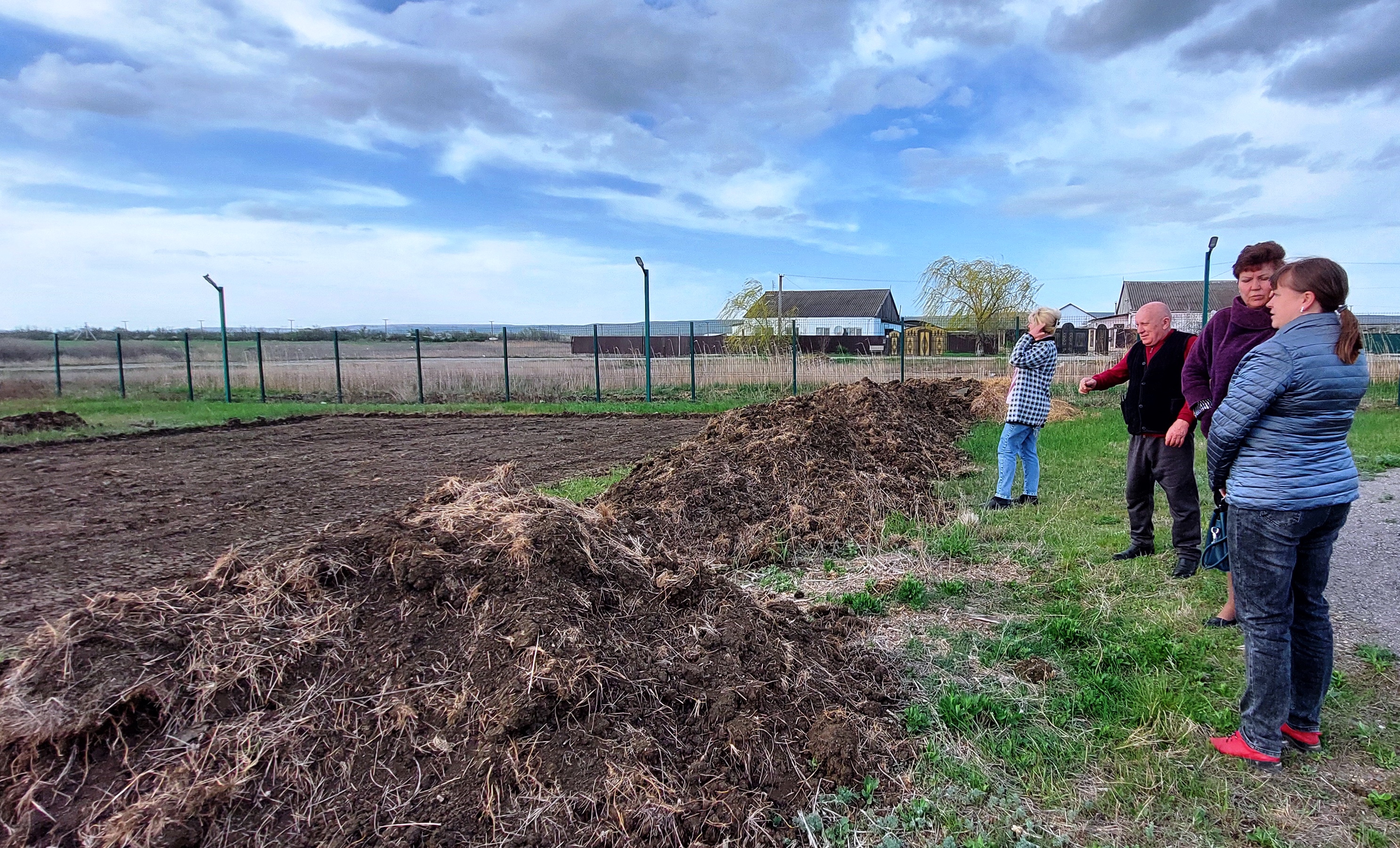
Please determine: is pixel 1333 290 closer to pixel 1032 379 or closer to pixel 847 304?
pixel 1032 379

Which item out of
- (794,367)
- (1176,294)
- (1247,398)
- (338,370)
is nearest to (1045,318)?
(1247,398)

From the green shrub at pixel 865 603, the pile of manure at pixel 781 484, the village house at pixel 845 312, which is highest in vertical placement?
the village house at pixel 845 312

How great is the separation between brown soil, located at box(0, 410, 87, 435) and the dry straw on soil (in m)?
12.4

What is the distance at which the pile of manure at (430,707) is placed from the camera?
2.19m

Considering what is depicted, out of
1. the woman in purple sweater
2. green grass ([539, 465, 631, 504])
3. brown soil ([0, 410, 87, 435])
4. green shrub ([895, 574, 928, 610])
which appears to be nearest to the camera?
the woman in purple sweater

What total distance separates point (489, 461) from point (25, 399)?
1590 centimetres

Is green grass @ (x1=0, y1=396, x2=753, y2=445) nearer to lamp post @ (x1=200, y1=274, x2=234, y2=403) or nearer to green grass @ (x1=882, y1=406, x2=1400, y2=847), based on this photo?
lamp post @ (x1=200, y1=274, x2=234, y2=403)

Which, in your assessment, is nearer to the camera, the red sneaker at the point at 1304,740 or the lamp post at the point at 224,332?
the red sneaker at the point at 1304,740

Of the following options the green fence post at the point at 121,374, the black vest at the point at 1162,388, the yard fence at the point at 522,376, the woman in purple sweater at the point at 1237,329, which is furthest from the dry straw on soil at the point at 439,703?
the green fence post at the point at 121,374

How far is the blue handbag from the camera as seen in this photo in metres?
3.24

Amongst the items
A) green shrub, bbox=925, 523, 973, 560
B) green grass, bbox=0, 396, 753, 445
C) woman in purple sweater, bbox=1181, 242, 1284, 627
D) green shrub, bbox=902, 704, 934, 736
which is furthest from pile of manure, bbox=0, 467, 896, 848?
green grass, bbox=0, 396, 753, 445

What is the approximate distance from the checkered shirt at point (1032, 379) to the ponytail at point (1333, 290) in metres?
3.39

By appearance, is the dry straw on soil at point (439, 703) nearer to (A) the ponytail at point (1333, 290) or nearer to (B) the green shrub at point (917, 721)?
(B) the green shrub at point (917, 721)

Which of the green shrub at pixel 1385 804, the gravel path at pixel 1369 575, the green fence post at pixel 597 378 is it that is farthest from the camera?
the green fence post at pixel 597 378
